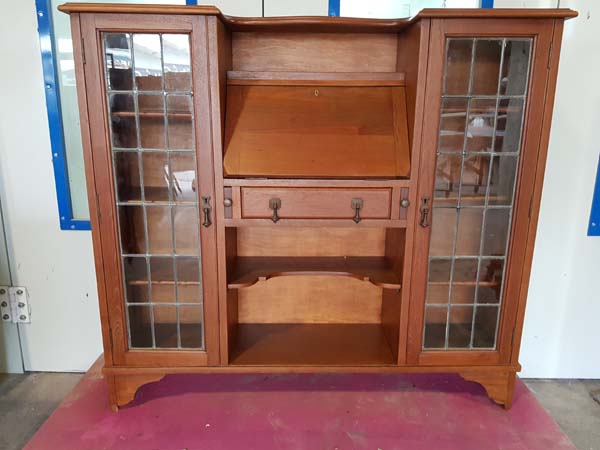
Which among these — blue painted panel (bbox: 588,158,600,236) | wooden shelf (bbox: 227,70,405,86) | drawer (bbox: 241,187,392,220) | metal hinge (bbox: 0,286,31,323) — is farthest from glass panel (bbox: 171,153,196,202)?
blue painted panel (bbox: 588,158,600,236)

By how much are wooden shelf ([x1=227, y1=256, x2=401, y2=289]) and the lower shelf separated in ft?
1.11

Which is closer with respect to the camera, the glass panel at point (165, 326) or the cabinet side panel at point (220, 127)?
the cabinet side panel at point (220, 127)

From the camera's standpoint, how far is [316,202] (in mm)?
1555

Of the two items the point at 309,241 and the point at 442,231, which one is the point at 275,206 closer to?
the point at 309,241

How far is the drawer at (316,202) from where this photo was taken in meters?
1.54

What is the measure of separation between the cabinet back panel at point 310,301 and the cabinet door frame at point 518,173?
0.39 m

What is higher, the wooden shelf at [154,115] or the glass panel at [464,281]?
the wooden shelf at [154,115]

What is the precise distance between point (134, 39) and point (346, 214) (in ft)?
3.25

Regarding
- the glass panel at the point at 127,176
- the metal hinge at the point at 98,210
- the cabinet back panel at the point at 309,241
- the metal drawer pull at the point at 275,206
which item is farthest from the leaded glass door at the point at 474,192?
the metal hinge at the point at 98,210

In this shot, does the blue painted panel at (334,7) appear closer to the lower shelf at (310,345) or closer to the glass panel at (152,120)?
the glass panel at (152,120)

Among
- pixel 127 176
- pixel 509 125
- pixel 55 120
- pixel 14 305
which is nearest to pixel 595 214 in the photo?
pixel 509 125

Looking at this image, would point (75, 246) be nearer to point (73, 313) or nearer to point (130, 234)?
point (73, 313)

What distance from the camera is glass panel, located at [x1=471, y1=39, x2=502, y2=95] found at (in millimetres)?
1490

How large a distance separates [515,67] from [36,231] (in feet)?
7.76
